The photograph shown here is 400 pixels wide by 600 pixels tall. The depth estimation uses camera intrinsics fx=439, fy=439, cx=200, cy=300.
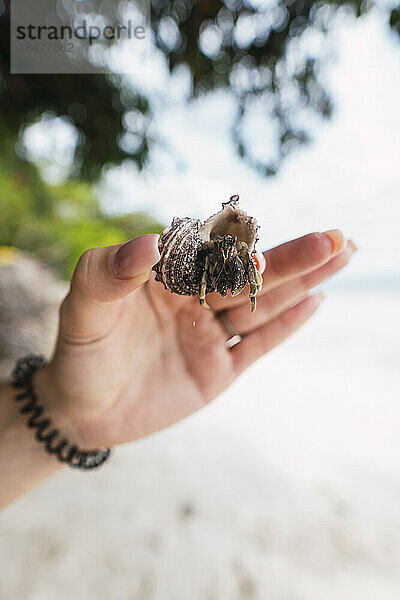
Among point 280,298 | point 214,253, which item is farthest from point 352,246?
point 214,253

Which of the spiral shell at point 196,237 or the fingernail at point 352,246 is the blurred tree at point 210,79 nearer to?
the fingernail at point 352,246

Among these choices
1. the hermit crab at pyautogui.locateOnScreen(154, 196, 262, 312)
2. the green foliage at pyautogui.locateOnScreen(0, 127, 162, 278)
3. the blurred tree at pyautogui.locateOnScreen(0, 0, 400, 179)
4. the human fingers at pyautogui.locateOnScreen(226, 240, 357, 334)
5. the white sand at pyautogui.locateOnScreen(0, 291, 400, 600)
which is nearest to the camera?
the hermit crab at pyautogui.locateOnScreen(154, 196, 262, 312)

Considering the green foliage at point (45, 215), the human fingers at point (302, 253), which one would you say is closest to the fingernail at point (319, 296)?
the human fingers at point (302, 253)

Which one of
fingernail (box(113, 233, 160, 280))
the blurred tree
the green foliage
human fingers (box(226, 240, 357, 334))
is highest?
the green foliage

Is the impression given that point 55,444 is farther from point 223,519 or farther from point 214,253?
point 223,519

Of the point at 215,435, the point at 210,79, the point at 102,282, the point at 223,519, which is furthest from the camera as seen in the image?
the point at 215,435

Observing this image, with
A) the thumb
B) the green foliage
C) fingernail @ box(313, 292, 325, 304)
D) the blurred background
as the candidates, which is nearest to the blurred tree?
the blurred background

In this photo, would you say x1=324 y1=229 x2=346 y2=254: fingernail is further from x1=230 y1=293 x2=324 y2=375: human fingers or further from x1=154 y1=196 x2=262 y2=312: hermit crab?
x1=230 y1=293 x2=324 y2=375: human fingers
